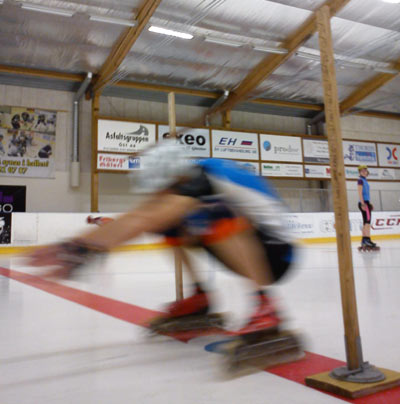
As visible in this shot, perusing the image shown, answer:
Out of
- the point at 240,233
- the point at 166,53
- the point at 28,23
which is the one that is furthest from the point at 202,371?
the point at 166,53

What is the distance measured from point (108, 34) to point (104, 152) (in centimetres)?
320

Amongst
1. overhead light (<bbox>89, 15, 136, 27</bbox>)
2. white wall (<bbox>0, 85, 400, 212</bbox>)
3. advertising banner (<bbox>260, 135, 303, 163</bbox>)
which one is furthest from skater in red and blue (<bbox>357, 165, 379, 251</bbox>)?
white wall (<bbox>0, 85, 400, 212</bbox>)

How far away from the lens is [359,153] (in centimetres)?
1550

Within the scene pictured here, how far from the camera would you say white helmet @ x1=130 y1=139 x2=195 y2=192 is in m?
1.39

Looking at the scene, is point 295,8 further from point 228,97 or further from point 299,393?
point 299,393

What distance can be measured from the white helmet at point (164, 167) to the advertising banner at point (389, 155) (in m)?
16.2

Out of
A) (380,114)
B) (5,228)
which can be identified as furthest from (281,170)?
(5,228)

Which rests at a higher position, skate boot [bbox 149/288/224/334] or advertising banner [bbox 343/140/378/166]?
advertising banner [bbox 343/140/378/166]

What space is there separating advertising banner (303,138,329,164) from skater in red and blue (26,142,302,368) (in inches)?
527

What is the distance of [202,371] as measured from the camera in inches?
47.1

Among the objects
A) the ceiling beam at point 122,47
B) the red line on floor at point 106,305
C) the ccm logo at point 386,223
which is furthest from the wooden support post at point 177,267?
the ccm logo at point 386,223

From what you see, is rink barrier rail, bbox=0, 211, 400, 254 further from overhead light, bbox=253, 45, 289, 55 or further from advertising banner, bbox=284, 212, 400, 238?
overhead light, bbox=253, 45, 289, 55

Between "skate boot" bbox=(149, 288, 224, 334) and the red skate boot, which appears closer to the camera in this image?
the red skate boot

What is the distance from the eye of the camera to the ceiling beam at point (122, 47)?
359 inches
